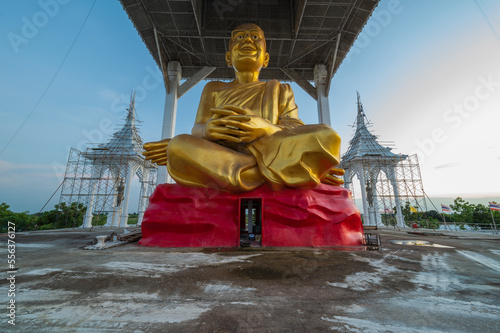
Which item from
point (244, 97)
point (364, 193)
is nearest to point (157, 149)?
point (244, 97)

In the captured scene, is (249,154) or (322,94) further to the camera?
(322,94)

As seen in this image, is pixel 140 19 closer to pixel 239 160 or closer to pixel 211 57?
pixel 211 57

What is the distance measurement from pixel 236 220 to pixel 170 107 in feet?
22.9

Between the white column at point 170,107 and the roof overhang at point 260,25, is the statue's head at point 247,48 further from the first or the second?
the white column at point 170,107

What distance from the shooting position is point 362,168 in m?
12.7

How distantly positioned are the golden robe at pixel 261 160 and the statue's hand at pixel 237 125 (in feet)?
0.48

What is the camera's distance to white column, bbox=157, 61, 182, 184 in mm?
7934

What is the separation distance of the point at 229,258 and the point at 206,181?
1.18 meters

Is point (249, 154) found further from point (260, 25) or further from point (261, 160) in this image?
point (260, 25)

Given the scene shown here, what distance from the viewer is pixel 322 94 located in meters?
9.07

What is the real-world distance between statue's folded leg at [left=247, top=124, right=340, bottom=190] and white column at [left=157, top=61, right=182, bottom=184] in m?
5.95

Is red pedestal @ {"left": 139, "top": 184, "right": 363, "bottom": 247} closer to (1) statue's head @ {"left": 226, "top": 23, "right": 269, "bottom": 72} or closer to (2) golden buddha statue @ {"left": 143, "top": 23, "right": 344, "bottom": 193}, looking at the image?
(2) golden buddha statue @ {"left": 143, "top": 23, "right": 344, "bottom": 193}

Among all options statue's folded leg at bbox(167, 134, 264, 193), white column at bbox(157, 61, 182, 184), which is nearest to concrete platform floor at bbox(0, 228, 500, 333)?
statue's folded leg at bbox(167, 134, 264, 193)

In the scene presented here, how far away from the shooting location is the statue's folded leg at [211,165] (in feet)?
8.93
